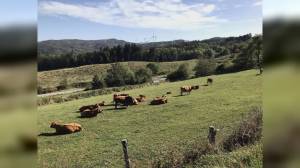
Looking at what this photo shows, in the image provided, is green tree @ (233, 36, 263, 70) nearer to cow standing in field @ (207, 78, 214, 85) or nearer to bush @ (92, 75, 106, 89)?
cow standing in field @ (207, 78, 214, 85)

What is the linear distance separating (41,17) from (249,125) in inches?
162

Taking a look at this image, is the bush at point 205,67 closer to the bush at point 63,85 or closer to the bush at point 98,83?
the bush at point 98,83

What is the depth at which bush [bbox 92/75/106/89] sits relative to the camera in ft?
34.1

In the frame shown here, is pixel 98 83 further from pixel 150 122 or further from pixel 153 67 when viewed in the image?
pixel 150 122

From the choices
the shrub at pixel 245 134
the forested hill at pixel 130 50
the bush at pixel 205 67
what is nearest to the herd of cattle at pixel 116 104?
the bush at pixel 205 67

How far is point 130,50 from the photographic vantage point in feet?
31.9

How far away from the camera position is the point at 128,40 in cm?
930

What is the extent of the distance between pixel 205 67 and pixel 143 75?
1365mm

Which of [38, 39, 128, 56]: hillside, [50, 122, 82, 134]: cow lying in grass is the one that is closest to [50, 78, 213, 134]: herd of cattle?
[50, 122, 82, 134]: cow lying in grass

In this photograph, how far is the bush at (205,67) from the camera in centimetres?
1041

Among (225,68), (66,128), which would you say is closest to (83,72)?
(66,128)

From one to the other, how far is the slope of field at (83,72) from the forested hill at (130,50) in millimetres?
122

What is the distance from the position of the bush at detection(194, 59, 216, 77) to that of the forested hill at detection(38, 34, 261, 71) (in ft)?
1.05

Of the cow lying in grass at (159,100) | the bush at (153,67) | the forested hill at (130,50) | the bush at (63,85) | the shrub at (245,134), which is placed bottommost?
the shrub at (245,134)
